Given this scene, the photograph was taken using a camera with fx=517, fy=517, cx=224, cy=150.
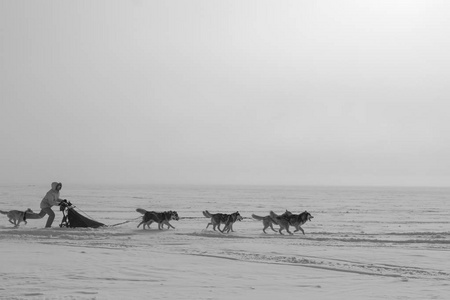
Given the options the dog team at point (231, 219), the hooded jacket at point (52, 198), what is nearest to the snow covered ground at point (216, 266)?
the dog team at point (231, 219)

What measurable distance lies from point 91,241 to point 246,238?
414 cm

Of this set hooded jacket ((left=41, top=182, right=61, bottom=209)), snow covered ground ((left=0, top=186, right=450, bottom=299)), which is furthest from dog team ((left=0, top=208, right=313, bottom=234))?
hooded jacket ((left=41, top=182, right=61, bottom=209))

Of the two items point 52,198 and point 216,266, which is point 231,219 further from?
point 216,266

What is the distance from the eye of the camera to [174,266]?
8.89 metres

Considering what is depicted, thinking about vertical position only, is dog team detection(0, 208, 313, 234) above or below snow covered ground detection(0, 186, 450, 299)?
above

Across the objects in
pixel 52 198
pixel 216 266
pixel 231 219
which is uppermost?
pixel 52 198

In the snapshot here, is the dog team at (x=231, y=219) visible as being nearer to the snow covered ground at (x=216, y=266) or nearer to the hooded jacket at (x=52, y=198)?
the snow covered ground at (x=216, y=266)

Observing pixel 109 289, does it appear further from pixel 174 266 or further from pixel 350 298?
pixel 350 298

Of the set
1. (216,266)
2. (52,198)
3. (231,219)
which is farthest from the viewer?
(231,219)

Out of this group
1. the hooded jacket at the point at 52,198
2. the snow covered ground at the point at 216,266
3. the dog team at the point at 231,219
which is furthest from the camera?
the dog team at the point at 231,219

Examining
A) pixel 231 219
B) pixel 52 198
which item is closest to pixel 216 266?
pixel 231 219

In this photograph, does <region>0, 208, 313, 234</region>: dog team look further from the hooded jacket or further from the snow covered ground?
the hooded jacket

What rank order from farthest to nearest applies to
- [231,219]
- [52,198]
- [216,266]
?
[231,219], [52,198], [216,266]

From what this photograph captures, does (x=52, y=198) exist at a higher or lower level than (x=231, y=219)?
higher
